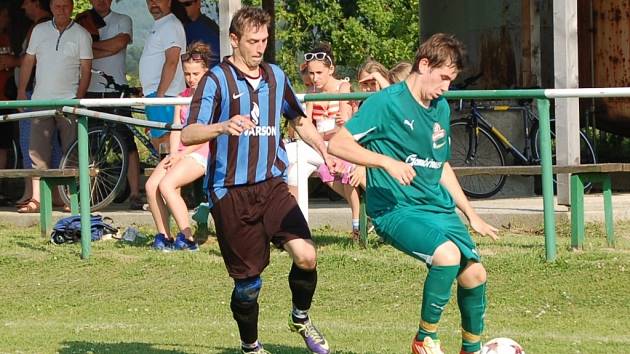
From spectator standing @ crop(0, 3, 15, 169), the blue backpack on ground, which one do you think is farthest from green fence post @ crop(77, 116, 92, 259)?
spectator standing @ crop(0, 3, 15, 169)

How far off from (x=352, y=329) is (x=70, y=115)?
3852 mm

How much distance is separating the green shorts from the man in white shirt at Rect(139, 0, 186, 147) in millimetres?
5820

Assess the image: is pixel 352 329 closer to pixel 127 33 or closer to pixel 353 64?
pixel 127 33

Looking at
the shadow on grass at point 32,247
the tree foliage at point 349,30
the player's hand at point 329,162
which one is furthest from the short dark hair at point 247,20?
the tree foliage at point 349,30

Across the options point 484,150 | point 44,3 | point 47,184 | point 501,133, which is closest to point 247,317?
point 47,184

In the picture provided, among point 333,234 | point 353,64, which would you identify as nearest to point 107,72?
point 333,234

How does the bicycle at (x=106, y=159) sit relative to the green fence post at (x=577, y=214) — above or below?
above

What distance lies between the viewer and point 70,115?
37.2 feet

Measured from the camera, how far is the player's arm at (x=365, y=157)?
627 cm

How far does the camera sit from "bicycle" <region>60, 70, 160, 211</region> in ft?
42.6

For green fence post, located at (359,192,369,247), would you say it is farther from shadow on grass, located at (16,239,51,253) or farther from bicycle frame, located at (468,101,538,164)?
bicycle frame, located at (468,101,538,164)

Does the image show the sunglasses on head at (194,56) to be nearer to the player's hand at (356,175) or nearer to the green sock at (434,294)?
the player's hand at (356,175)

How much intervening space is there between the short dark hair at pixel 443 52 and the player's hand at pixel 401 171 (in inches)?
24.4

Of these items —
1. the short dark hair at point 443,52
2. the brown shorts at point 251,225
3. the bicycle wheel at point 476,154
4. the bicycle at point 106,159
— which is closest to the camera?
the short dark hair at point 443,52
